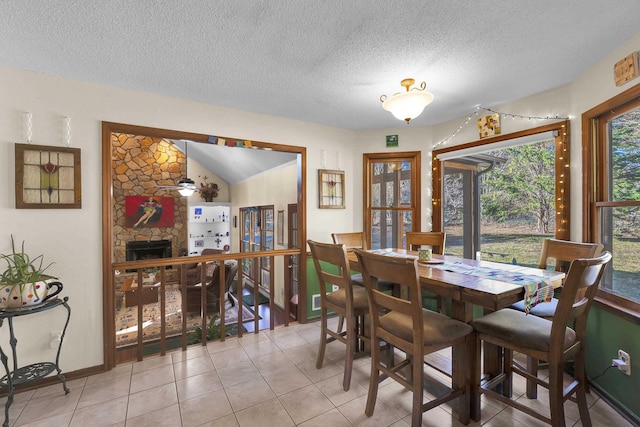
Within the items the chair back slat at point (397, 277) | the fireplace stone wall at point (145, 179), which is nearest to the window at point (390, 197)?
the chair back slat at point (397, 277)

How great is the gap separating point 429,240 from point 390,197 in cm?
85

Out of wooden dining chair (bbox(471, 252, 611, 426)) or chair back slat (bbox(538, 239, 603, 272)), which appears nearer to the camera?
wooden dining chair (bbox(471, 252, 611, 426))

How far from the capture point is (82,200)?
7.64 ft

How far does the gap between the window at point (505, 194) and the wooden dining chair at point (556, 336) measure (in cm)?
119

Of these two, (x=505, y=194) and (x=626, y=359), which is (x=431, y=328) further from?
(x=505, y=194)

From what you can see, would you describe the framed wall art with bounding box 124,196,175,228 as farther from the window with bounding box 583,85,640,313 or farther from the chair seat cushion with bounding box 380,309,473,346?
the window with bounding box 583,85,640,313

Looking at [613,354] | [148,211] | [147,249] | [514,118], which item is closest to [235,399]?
[613,354]

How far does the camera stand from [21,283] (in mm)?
1924

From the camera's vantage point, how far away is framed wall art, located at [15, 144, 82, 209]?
6.98 ft

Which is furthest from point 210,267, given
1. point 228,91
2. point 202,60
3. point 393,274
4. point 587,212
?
point 587,212

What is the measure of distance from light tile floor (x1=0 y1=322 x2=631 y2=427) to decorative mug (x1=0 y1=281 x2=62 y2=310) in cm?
71

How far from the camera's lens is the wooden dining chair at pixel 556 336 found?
141 centimetres

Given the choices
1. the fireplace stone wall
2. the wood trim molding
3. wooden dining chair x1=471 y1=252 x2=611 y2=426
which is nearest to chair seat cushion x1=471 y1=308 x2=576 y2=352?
wooden dining chair x1=471 y1=252 x2=611 y2=426

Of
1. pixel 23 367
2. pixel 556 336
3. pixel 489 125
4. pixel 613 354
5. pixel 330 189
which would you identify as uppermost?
pixel 489 125
